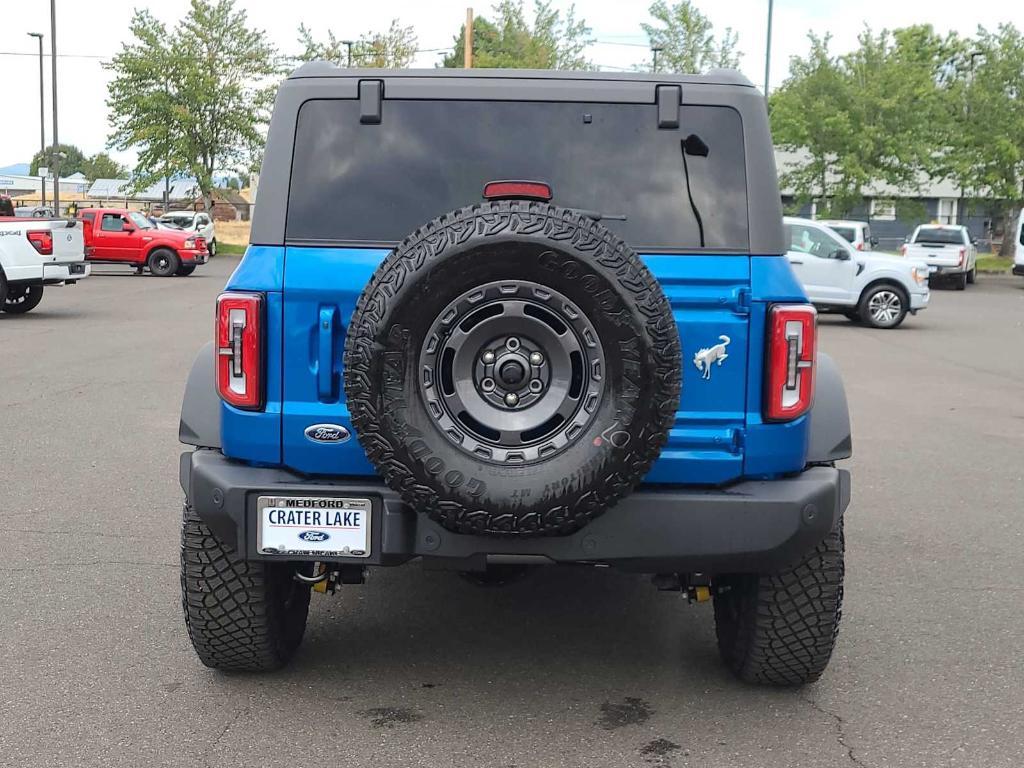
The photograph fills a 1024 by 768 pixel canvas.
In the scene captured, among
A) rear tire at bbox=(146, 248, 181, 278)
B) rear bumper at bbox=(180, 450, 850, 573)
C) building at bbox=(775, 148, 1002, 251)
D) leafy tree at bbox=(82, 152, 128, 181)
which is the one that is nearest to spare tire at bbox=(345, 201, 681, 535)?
rear bumper at bbox=(180, 450, 850, 573)

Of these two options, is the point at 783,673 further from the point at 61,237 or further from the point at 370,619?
the point at 61,237

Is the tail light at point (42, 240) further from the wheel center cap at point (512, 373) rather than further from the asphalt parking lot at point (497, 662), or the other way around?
the wheel center cap at point (512, 373)

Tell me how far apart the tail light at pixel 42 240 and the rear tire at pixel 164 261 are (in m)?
14.3

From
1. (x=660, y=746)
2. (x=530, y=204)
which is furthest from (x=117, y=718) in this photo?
(x=530, y=204)

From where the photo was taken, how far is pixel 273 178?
3.90m

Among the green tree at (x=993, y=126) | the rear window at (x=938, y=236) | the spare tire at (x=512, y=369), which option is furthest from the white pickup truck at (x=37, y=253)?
the green tree at (x=993, y=126)

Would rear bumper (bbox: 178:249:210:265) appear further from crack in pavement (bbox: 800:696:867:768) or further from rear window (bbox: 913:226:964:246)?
crack in pavement (bbox: 800:696:867:768)

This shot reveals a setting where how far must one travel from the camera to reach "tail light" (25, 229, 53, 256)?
61.3ft

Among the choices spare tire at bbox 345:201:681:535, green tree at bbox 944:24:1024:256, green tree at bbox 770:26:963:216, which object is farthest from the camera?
green tree at bbox 770:26:963:216

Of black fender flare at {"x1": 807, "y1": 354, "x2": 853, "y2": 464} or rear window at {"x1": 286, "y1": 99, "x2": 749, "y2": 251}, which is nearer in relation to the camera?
rear window at {"x1": 286, "y1": 99, "x2": 749, "y2": 251}

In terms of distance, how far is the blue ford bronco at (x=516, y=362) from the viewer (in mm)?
3418

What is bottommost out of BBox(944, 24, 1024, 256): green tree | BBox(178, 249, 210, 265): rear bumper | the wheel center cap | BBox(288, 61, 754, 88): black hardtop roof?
BBox(178, 249, 210, 265): rear bumper

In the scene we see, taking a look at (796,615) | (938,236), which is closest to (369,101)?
(796,615)

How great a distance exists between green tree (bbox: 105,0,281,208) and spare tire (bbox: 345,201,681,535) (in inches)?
1933
